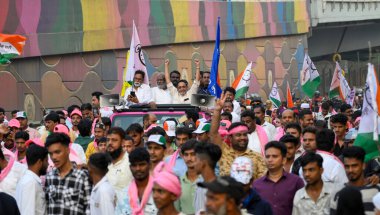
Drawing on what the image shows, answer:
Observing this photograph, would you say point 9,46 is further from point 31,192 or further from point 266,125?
point 31,192

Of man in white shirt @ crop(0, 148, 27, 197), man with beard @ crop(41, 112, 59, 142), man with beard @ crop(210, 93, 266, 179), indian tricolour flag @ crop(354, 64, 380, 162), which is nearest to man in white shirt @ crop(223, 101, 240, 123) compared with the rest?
man with beard @ crop(41, 112, 59, 142)

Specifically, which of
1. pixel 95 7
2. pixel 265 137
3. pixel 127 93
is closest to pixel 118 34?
pixel 95 7

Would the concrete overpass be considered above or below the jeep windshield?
above

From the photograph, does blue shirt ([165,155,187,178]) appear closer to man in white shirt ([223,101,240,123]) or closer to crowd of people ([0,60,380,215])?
crowd of people ([0,60,380,215])

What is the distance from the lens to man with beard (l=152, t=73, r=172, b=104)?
1891cm

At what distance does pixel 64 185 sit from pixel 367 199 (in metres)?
2.64

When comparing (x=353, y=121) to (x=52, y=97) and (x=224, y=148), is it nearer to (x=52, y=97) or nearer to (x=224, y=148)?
(x=224, y=148)

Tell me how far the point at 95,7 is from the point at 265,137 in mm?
17500

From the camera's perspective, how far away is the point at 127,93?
19.4 meters

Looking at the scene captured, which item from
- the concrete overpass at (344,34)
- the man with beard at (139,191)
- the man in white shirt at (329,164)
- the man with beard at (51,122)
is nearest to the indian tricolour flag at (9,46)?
the man with beard at (51,122)

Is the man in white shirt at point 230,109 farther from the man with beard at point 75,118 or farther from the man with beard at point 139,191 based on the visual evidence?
the man with beard at point 139,191

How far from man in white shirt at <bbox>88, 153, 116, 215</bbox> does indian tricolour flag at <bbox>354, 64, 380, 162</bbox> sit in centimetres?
241

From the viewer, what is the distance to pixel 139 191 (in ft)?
33.4

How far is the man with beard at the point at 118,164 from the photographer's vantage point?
11547 millimetres
